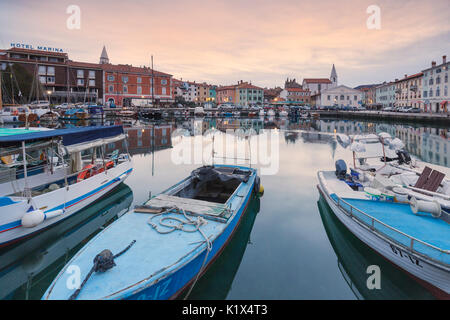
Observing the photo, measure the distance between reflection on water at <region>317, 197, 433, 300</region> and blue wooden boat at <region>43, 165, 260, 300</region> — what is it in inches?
126

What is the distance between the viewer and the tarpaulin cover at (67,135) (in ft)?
27.9

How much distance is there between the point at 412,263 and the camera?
19.8ft

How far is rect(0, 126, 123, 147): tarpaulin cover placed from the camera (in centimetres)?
849

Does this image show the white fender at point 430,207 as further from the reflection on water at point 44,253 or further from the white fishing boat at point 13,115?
the white fishing boat at point 13,115

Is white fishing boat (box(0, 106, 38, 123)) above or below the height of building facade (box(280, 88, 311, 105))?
below

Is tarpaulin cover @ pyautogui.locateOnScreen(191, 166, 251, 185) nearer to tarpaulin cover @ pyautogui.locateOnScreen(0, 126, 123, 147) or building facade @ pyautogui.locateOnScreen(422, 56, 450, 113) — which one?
tarpaulin cover @ pyautogui.locateOnScreen(0, 126, 123, 147)

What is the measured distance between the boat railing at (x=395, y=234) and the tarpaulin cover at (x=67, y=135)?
30.7 feet

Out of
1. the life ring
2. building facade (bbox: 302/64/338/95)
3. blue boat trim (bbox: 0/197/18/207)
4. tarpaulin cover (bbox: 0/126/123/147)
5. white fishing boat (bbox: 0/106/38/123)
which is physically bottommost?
blue boat trim (bbox: 0/197/18/207)

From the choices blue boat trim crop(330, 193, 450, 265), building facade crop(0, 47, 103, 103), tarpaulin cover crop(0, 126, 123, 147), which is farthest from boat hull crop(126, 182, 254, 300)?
building facade crop(0, 47, 103, 103)

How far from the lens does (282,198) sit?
12523 mm

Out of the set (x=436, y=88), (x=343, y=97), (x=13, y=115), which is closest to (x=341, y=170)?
(x=13, y=115)

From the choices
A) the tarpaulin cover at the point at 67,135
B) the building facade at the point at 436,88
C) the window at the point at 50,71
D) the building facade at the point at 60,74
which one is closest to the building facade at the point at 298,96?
the building facade at the point at 436,88
